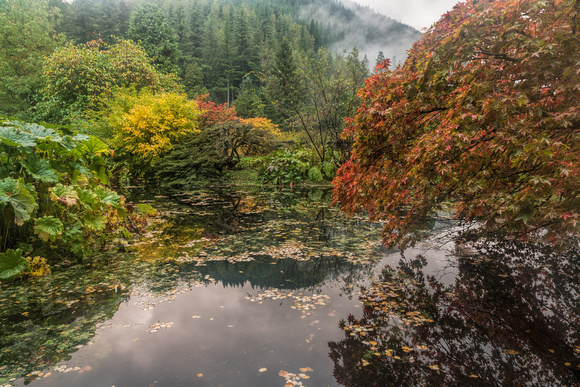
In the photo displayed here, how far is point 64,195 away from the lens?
415 cm

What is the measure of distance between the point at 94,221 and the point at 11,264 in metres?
1.03

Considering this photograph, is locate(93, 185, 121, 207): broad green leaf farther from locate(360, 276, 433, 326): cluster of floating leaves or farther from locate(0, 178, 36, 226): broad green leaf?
locate(360, 276, 433, 326): cluster of floating leaves

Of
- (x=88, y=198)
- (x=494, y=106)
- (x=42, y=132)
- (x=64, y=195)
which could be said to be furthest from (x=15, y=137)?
(x=494, y=106)

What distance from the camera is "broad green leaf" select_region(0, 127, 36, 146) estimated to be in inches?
145

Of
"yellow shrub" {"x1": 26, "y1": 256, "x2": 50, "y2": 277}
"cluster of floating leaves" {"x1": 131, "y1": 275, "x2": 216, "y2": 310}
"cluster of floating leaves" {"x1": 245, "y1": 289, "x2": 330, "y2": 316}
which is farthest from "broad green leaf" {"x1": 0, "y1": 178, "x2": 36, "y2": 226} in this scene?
"cluster of floating leaves" {"x1": 245, "y1": 289, "x2": 330, "y2": 316}

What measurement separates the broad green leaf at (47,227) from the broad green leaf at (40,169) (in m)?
0.50

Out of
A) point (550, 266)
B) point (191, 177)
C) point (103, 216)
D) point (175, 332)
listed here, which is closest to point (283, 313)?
point (175, 332)

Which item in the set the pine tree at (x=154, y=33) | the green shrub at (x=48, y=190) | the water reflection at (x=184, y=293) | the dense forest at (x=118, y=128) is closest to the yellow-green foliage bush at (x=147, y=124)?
the dense forest at (x=118, y=128)

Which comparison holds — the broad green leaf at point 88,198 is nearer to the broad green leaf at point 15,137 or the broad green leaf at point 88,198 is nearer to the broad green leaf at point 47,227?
the broad green leaf at point 47,227

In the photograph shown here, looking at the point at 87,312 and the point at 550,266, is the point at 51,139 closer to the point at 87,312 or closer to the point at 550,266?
the point at 87,312

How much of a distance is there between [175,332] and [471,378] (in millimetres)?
2547

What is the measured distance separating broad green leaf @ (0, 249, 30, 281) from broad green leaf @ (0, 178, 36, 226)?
49 cm

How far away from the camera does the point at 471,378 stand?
7.76ft

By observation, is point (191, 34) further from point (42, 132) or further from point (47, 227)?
point (47, 227)
